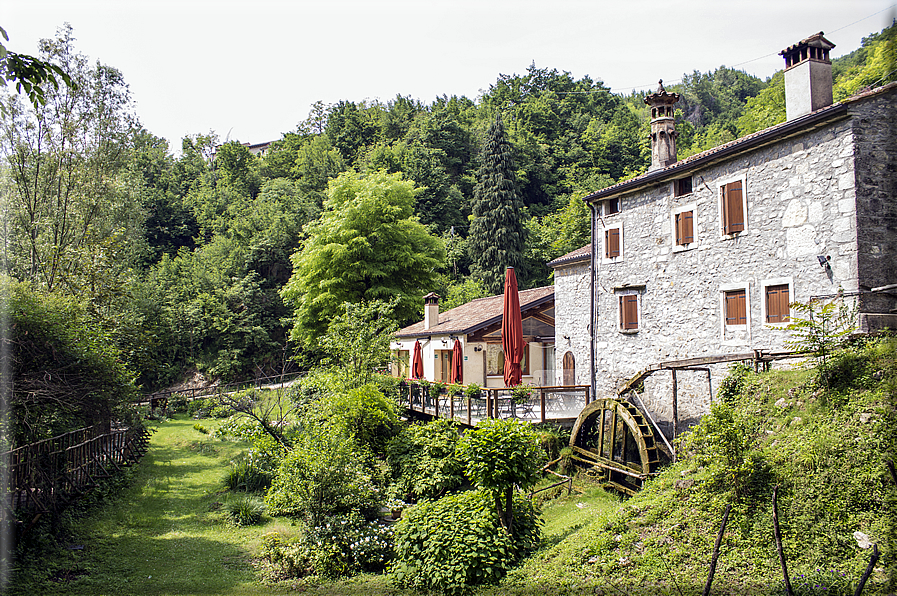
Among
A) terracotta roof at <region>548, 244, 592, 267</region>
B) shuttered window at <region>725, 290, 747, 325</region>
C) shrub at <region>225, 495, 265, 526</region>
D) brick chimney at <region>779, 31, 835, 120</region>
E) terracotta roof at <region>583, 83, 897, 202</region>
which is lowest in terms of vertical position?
shrub at <region>225, 495, 265, 526</region>

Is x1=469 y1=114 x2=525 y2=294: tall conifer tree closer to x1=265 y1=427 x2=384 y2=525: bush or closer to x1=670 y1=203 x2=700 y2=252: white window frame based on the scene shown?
x1=670 y1=203 x2=700 y2=252: white window frame

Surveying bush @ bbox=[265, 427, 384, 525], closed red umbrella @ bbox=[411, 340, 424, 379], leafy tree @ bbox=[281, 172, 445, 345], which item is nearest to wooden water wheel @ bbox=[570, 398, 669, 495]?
bush @ bbox=[265, 427, 384, 525]

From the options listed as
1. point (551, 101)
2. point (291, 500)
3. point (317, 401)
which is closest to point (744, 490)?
point (291, 500)

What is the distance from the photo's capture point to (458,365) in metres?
20.1

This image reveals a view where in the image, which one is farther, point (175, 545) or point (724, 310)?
point (724, 310)

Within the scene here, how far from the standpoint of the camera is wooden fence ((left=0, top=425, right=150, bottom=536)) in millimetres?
9125

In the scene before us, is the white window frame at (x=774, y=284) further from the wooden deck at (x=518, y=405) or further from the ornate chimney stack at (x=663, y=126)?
the ornate chimney stack at (x=663, y=126)

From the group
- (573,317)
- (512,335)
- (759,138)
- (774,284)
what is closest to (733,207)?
(759,138)

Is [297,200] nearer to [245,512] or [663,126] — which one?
[663,126]

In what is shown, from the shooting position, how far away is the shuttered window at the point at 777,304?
12.0 m

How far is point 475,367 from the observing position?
2161 centimetres

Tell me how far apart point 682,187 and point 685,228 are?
46.7 inches

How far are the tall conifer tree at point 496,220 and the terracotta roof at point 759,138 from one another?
937 inches

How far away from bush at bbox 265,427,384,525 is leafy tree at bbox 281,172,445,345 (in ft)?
48.9
